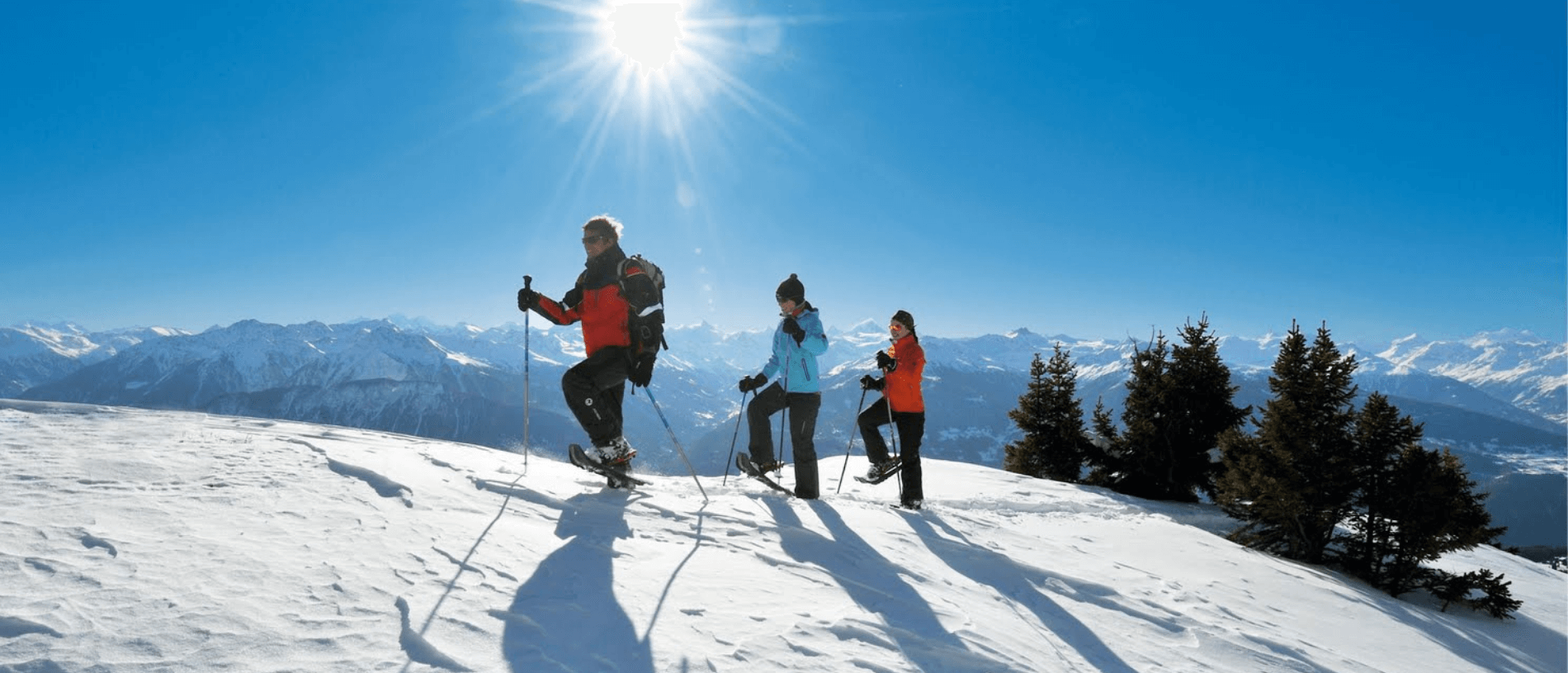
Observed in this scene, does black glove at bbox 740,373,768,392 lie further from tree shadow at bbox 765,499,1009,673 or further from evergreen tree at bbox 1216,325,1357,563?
evergreen tree at bbox 1216,325,1357,563

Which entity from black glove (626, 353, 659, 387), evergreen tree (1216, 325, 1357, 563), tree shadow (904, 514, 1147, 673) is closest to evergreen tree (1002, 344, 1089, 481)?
evergreen tree (1216, 325, 1357, 563)

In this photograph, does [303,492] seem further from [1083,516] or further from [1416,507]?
[1416,507]

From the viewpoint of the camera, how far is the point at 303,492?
480 centimetres

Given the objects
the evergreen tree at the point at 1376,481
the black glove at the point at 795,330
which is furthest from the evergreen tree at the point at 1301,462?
the black glove at the point at 795,330

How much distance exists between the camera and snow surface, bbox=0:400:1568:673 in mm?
2736

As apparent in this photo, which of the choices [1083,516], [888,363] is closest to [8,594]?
[888,363]

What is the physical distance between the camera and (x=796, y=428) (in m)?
8.57

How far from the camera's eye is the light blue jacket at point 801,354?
8594 mm

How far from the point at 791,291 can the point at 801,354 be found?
889 millimetres

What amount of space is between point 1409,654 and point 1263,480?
598 cm

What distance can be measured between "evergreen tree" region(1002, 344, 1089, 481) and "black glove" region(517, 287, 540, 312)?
17121mm

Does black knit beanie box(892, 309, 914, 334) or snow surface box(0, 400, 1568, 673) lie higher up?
black knit beanie box(892, 309, 914, 334)

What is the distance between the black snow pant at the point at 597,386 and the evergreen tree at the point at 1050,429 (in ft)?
54.4

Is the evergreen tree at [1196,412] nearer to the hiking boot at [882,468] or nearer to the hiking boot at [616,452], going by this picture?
the hiking boot at [882,468]
